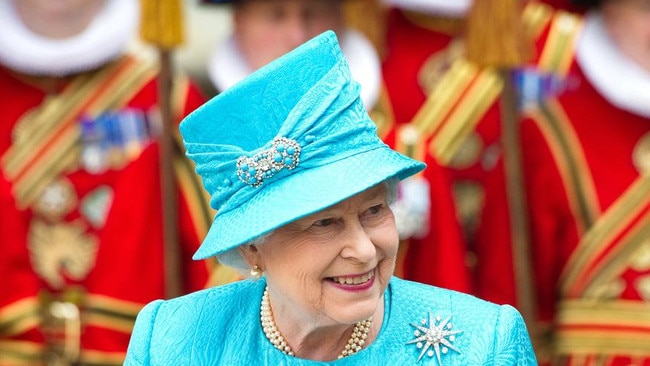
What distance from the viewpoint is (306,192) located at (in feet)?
7.34

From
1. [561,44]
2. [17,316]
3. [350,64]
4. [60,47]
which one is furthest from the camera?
[60,47]

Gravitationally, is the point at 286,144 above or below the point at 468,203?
below

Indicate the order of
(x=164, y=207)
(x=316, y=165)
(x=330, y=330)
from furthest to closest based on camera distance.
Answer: (x=164, y=207), (x=330, y=330), (x=316, y=165)

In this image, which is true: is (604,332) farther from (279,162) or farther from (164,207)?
(279,162)

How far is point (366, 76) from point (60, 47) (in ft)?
3.17

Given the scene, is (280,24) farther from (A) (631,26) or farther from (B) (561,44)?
(A) (631,26)

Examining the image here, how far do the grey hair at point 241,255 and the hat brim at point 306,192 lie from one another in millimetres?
42

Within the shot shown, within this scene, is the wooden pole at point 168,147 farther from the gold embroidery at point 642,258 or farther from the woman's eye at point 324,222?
the woman's eye at point 324,222

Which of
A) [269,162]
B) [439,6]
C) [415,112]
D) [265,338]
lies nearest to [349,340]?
[265,338]

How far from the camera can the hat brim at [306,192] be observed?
2.21 meters

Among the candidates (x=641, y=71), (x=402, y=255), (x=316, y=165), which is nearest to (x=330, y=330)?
(x=316, y=165)

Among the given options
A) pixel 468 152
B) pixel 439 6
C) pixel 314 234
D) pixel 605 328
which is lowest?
pixel 314 234

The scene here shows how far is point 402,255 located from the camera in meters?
4.10

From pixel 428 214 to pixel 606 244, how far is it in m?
0.50
